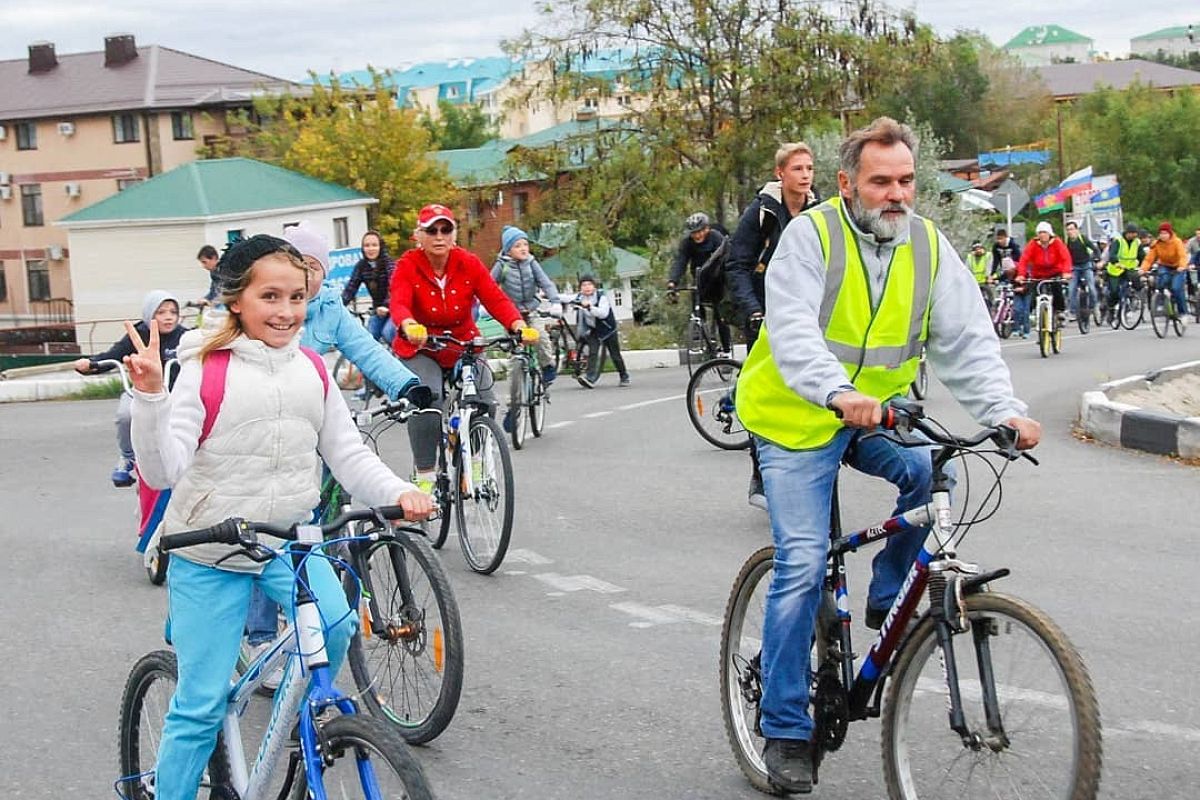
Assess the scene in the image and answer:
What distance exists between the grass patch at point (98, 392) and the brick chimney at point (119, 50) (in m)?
66.6

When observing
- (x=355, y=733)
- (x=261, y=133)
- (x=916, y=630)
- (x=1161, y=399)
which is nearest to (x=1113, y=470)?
(x=1161, y=399)

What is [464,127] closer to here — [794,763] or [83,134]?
[83,134]

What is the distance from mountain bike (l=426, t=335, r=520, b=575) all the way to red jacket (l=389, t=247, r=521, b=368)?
0.20 meters

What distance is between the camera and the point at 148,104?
83.5 meters

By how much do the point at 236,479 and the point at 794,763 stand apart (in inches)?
69.6

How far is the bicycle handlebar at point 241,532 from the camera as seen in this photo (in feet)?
12.9

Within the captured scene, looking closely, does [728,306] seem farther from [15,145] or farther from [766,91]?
[15,145]

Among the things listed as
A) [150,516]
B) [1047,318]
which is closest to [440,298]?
[150,516]

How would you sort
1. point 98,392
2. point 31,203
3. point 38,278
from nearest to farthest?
1. point 98,392
2. point 38,278
3. point 31,203

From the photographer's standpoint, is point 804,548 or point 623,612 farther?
point 623,612

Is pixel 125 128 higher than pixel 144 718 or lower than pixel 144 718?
higher

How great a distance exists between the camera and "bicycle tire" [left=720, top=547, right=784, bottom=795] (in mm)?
5180

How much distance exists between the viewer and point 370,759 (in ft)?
12.1

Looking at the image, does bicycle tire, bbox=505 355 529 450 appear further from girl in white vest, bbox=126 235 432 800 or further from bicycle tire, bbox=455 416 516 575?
girl in white vest, bbox=126 235 432 800
